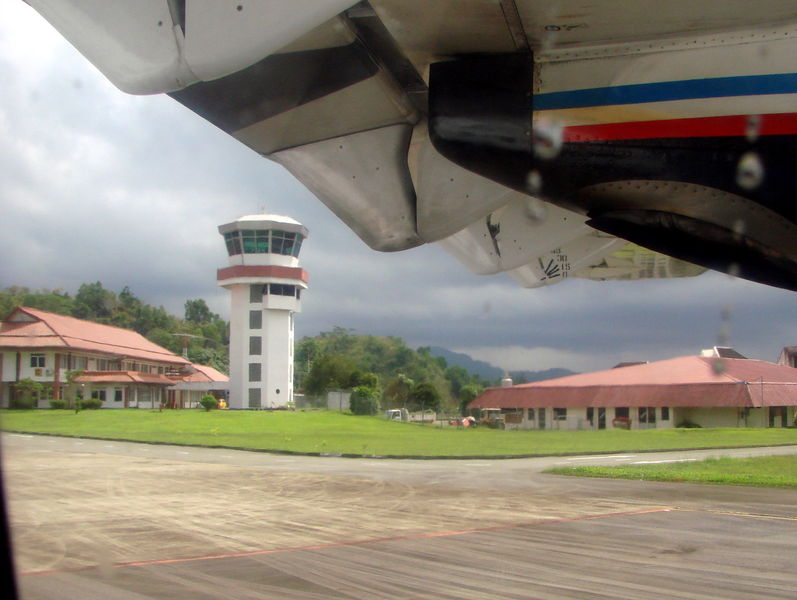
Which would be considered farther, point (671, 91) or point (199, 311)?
point (199, 311)

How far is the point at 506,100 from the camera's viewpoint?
4078 mm

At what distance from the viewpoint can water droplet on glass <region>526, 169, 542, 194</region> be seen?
4.17 m

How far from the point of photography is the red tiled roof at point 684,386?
18.5 m

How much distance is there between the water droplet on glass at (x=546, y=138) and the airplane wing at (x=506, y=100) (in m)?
0.01

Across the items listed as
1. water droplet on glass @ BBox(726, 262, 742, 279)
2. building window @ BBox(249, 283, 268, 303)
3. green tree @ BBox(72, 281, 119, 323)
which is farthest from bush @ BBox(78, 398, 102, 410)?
water droplet on glass @ BBox(726, 262, 742, 279)

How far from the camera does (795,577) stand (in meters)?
6.23

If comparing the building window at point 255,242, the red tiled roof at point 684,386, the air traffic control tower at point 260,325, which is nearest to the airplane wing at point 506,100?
the red tiled roof at point 684,386

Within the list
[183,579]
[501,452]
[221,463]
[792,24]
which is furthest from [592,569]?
[501,452]

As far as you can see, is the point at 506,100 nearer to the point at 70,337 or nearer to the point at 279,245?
the point at 70,337

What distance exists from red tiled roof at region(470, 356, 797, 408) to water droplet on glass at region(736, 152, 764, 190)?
1285cm

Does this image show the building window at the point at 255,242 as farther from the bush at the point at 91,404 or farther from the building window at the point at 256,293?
the building window at the point at 256,293

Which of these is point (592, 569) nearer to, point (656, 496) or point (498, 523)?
point (498, 523)

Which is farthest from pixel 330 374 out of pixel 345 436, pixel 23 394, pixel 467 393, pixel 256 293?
pixel 23 394

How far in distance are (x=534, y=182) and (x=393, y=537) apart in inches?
200
